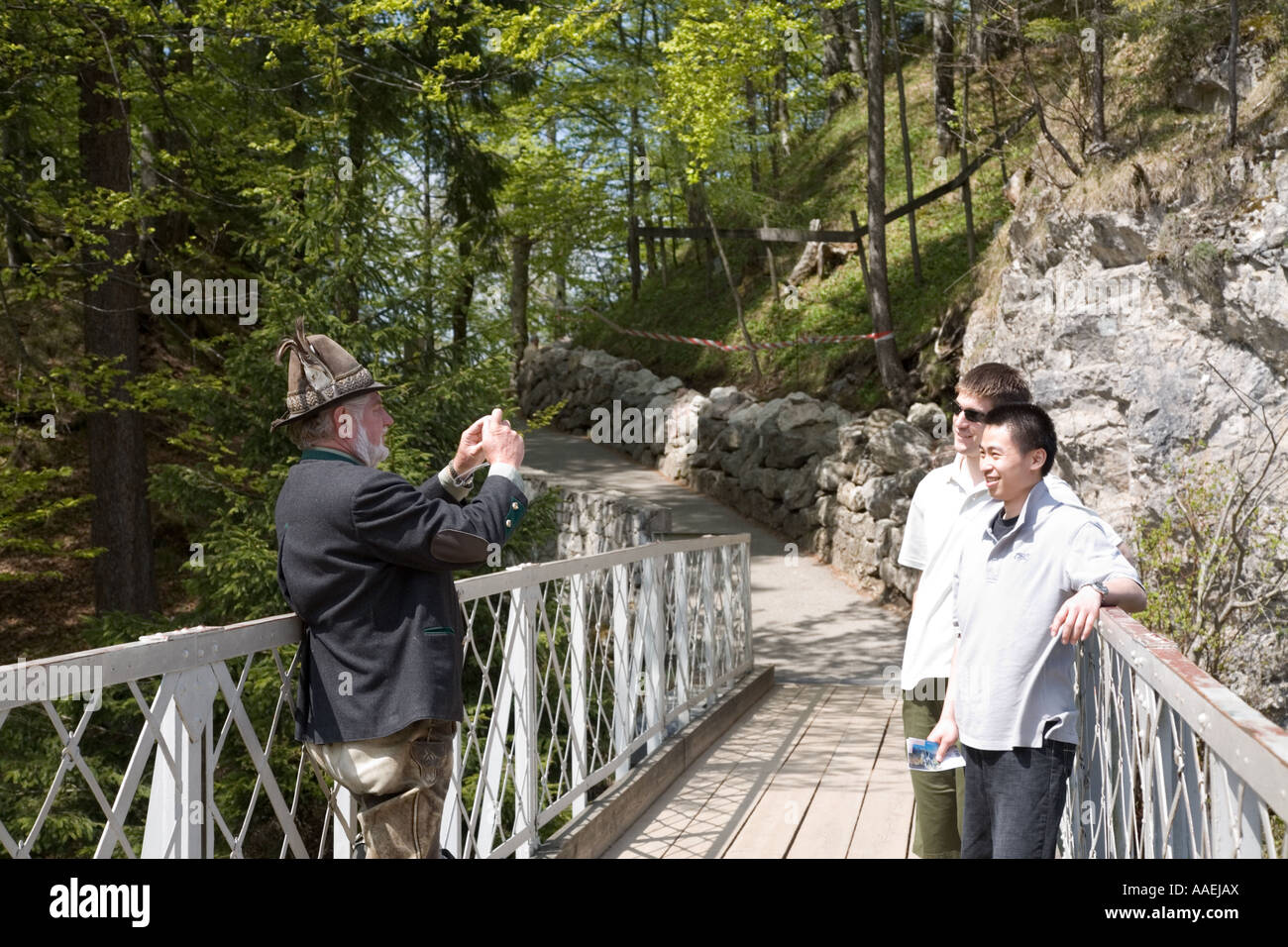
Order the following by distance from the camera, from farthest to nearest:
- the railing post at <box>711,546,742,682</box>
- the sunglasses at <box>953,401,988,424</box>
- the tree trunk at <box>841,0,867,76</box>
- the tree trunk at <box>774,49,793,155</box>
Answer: the tree trunk at <box>841,0,867,76</box>
the tree trunk at <box>774,49,793,155</box>
the railing post at <box>711,546,742,682</box>
the sunglasses at <box>953,401,988,424</box>

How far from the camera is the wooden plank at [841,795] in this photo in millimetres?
4715

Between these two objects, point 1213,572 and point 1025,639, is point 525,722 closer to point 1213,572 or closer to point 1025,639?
point 1025,639

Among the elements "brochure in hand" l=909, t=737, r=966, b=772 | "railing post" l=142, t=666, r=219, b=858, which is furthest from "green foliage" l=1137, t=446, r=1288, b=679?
"railing post" l=142, t=666, r=219, b=858

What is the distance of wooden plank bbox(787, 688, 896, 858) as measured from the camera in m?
4.71

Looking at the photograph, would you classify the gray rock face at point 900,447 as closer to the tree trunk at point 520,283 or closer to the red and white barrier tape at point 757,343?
the red and white barrier tape at point 757,343

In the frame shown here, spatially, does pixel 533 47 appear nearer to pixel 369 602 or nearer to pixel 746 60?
pixel 746 60

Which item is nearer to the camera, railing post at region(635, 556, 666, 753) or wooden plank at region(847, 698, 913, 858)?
wooden plank at region(847, 698, 913, 858)

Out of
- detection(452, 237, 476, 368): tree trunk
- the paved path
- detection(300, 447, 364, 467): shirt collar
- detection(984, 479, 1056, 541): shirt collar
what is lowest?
the paved path

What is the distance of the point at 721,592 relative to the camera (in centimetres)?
839

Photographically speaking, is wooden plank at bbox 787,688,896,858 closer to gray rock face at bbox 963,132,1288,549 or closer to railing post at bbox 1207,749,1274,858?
railing post at bbox 1207,749,1274,858

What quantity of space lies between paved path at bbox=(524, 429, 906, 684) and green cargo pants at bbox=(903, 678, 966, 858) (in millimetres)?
6625

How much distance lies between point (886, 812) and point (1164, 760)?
300 cm

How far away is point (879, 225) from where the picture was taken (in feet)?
56.2
